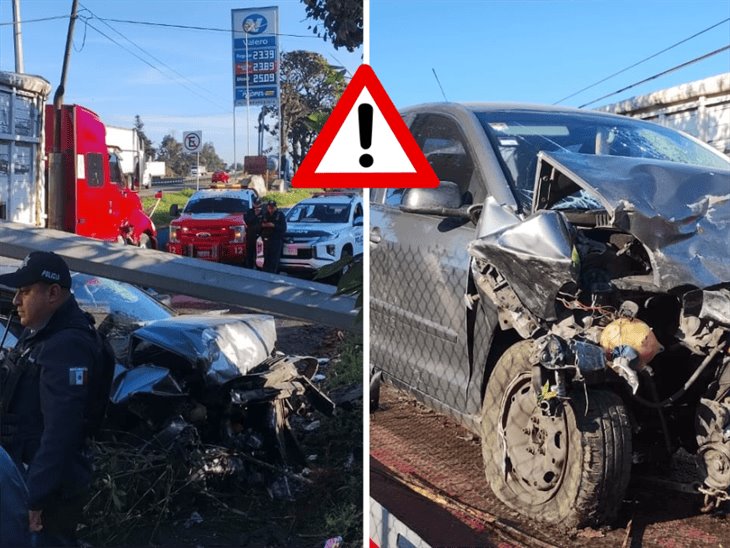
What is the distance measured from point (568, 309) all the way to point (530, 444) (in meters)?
0.44

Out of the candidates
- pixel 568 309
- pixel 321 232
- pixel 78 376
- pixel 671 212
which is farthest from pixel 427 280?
pixel 78 376

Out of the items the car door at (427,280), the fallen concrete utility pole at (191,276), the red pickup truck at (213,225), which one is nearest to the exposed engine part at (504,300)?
the car door at (427,280)

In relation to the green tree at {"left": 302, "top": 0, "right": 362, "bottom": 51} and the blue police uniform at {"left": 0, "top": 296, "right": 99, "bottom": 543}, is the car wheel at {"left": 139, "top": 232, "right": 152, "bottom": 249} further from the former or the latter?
the green tree at {"left": 302, "top": 0, "right": 362, "bottom": 51}

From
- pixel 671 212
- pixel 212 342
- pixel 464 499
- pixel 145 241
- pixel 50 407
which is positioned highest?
pixel 671 212

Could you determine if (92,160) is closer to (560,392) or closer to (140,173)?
(140,173)

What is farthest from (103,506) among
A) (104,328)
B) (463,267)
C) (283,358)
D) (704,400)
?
(704,400)

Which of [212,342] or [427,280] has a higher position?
[427,280]

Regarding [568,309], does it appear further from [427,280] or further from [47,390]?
[47,390]

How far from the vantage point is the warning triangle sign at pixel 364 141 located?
2223 mm

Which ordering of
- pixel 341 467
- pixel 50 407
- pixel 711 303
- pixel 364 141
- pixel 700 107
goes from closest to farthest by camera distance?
1. pixel 711 303
2. pixel 364 141
3. pixel 50 407
4. pixel 341 467
5. pixel 700 107

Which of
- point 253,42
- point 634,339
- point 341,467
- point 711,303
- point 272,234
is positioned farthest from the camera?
point 272,234

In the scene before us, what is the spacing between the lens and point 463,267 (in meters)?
2.55

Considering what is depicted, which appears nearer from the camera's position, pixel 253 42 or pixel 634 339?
pixel 634 339

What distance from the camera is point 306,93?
99.1 inches
